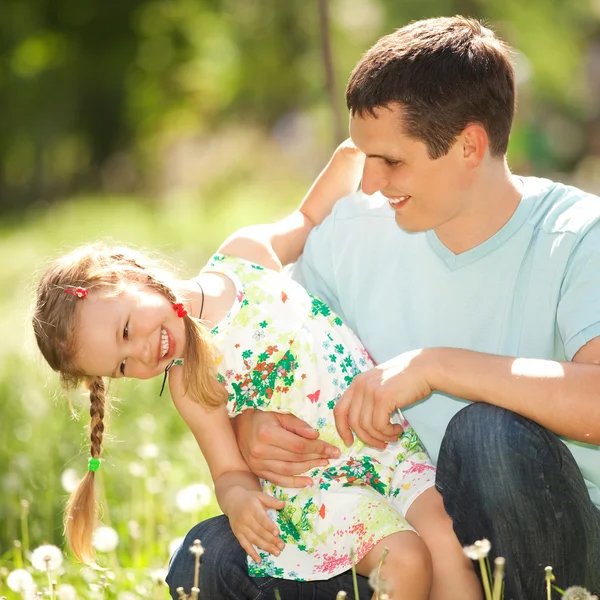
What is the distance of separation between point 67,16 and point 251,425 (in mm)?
16778

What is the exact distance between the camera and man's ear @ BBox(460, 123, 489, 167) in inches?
99.7

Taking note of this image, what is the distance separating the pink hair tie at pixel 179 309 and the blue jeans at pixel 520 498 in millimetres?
781

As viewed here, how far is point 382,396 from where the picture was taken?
7.54 feet

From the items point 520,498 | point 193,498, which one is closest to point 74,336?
point 193,498

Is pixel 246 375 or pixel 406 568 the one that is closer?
pixel 406 568

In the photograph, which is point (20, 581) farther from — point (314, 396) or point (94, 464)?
point (314, 396)

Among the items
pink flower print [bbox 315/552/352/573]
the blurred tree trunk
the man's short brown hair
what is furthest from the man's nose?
the blurred tree trunk

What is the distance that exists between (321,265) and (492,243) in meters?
0.55

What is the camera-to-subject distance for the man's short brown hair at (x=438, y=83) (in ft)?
8.20

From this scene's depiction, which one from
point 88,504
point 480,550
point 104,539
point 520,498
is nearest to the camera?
point 480,550

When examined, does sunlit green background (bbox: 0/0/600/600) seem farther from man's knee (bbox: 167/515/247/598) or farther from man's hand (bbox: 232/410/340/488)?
man's knee (bbox: 167/515/247/598)

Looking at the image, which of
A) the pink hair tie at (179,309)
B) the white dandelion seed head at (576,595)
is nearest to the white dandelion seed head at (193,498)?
the pink hair tie at (179,309)

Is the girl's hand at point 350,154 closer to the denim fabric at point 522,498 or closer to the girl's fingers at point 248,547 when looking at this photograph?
the denim fabric at point 522,498

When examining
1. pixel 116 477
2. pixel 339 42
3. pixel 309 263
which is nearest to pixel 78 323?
pixel 309 263
